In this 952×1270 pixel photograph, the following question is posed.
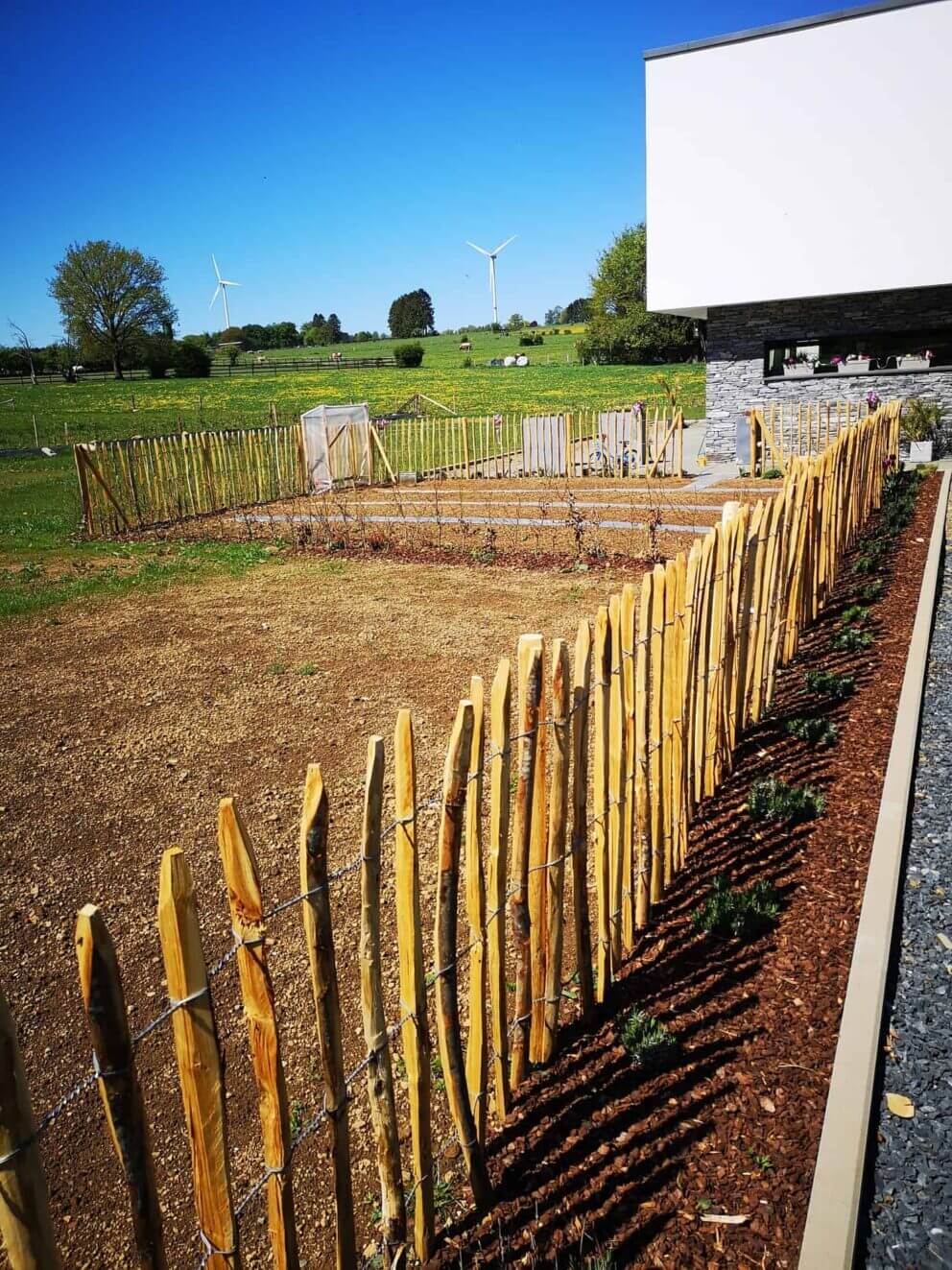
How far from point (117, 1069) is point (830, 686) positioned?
4.98 m

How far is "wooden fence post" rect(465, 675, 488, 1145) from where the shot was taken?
2.35m

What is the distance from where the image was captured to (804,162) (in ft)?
59.9

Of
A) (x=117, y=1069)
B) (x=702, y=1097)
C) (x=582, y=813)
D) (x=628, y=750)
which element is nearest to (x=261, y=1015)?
(x=117, y=1069)

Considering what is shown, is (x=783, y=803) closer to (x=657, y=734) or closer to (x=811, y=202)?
(x=657, y=734)

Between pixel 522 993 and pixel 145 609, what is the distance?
8.17 meters

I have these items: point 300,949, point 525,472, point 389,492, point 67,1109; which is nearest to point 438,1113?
point 300,949

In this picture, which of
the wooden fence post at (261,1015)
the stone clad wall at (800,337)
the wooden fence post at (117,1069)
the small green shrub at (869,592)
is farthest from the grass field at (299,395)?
the wooden fence post at (117,1069)

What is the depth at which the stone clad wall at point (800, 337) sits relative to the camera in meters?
18.3

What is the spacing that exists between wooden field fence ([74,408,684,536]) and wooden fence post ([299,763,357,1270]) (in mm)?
14584

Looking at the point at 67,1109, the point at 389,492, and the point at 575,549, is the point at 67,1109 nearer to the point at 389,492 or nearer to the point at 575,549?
the point at 575,549

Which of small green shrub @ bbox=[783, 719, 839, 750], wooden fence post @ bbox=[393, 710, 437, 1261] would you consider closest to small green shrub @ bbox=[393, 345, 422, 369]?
small green shrub @ bbox=[783, 719, 839, 750]

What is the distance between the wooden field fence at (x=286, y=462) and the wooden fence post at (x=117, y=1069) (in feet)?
48.6

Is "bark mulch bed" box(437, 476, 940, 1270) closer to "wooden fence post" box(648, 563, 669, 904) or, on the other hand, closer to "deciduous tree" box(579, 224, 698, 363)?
"wooden fence post" box(648, 563, 669, 904)

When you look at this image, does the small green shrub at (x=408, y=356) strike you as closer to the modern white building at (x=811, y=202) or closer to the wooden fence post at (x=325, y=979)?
the modern white building at (x=811, y=202)
